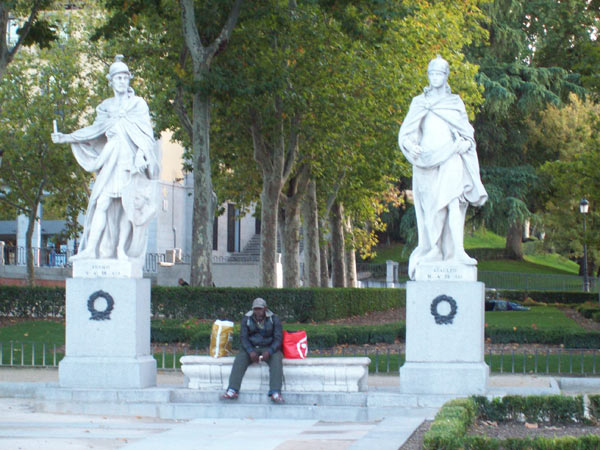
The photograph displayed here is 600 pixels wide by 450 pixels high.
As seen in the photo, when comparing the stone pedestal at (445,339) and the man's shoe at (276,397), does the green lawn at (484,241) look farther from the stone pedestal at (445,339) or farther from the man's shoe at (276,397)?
the man's shoe at (276,397)

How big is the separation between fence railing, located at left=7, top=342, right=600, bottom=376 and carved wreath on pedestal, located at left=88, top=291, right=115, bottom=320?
12.1ft

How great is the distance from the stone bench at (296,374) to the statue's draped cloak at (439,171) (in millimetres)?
1563

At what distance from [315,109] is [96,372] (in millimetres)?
18720

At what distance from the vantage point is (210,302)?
2672cm

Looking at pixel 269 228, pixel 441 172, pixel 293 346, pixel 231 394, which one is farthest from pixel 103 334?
pixel 269 228

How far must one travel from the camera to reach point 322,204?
44656 millimetres

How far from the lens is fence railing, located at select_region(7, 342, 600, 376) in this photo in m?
18.2

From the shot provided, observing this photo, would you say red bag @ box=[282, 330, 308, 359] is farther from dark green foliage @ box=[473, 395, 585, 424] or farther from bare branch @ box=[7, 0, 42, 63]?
bare branch @ box=[7, 0, 42, 63]

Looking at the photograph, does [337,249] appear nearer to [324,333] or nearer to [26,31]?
[26,31]

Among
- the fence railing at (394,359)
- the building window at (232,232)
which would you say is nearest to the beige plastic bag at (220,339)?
the fence railing at (394,359)

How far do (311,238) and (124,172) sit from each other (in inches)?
897

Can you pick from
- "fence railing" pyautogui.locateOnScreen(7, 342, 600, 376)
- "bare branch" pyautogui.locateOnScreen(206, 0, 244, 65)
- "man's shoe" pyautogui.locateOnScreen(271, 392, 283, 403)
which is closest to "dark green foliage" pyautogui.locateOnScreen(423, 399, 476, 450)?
"man's shoe" pyautogui.locateOnScreen(271, 392, 283, 403)

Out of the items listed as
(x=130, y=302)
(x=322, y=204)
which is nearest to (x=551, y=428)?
(x=130, y=302)

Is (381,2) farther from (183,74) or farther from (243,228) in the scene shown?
(243,228)
